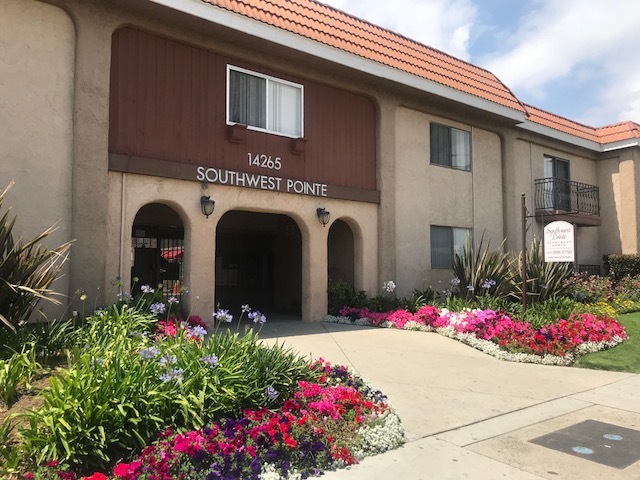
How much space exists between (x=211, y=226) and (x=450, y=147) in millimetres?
8572

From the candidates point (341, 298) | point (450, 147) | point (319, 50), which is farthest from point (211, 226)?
point (450, 147)

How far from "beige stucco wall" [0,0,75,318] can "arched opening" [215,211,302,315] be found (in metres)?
6.55

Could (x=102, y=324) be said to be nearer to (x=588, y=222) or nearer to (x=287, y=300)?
(x=287, y=300)

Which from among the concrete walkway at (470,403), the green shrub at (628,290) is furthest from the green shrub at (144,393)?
the green shrub at (628,290)

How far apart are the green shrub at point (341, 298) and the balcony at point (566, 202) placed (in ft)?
29.0

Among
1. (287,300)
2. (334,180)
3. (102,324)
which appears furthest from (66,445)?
(287,300)

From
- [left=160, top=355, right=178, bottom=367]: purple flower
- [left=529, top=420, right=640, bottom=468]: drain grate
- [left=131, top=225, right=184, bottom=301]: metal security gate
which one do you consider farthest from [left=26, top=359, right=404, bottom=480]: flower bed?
[left=131, top=225, right=184, bottom=301]: metal security gate

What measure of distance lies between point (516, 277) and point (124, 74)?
9.95 meters

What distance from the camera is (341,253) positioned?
1456cm

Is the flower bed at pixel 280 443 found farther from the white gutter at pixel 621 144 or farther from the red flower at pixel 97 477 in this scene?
the white gutter at pixel 621 144

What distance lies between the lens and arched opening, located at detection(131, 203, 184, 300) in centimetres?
1405

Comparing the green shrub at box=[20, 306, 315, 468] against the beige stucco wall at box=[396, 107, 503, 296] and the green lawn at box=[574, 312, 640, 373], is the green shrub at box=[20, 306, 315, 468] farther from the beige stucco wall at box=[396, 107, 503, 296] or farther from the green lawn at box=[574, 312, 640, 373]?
the beige stucco wall at box=[396, 107, 503, 296]

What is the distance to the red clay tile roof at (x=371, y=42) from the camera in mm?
11305

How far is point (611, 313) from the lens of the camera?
13.3 meters
